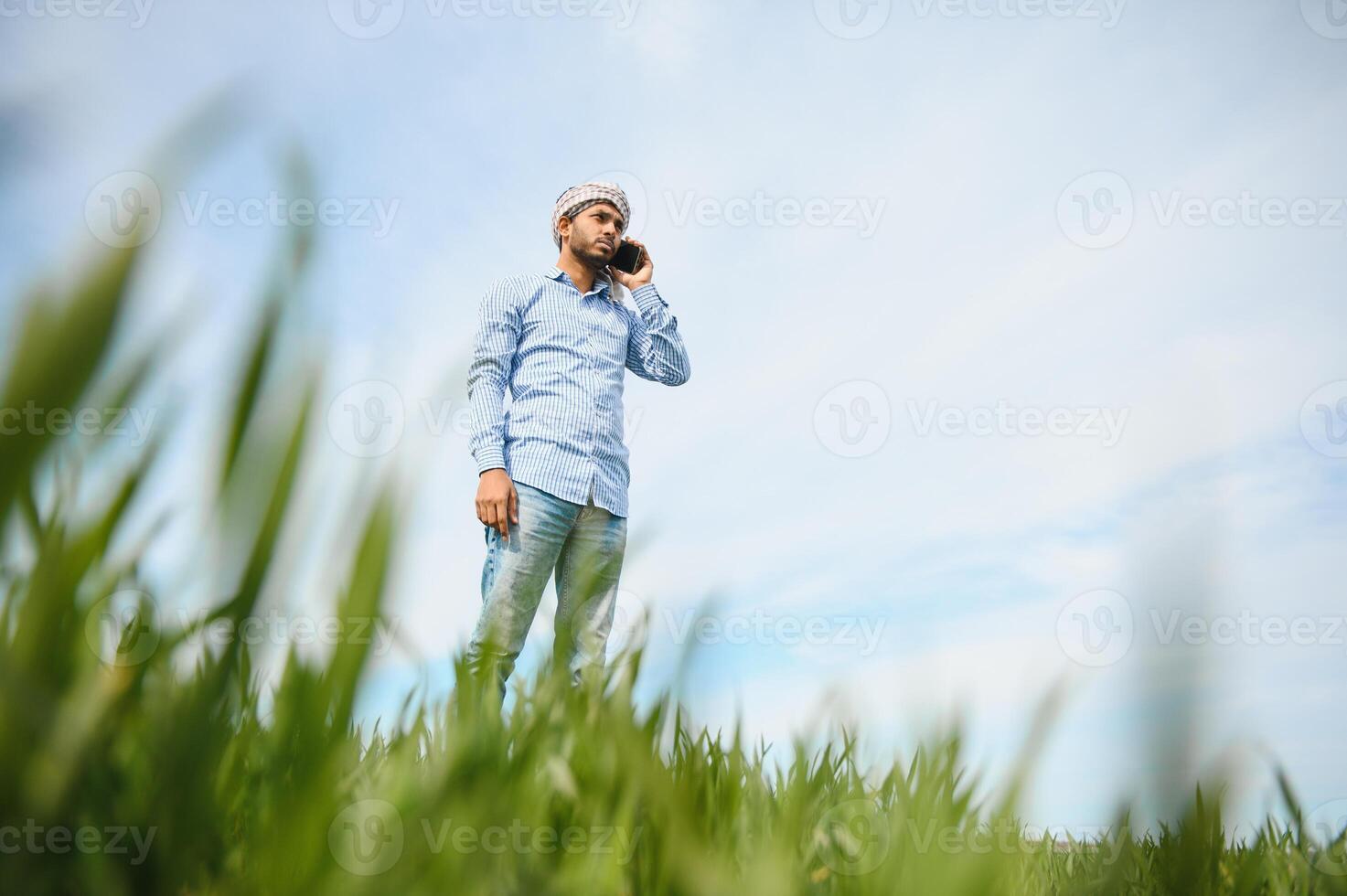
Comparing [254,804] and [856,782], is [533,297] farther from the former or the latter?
[254,804]

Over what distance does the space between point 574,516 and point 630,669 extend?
2.24 metres

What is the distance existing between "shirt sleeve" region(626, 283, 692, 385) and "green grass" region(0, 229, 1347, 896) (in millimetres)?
2946

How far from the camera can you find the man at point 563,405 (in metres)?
3.35

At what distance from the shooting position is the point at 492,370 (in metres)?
3.68

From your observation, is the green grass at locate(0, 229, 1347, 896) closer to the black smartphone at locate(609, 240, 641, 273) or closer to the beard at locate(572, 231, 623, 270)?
the beard at locate(572, 231, 623, 270)

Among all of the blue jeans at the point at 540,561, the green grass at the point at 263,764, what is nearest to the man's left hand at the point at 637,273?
the blue jeans at the point at 540,561

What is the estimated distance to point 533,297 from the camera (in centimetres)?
386

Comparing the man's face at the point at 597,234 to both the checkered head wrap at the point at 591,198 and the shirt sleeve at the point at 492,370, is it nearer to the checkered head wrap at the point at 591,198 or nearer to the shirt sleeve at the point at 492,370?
the checkered head wrap at the point at 591,198

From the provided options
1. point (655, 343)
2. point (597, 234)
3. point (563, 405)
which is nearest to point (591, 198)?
point (597, 234)

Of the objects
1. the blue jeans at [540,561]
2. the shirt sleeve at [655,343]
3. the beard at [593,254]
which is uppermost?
the beard at [593,254]

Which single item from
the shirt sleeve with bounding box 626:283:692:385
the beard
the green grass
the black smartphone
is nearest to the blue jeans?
the shirt sleeve with bounding box 626:283:692:385

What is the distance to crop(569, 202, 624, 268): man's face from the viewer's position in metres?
4.00

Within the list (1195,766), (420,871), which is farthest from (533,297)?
(1195,766)

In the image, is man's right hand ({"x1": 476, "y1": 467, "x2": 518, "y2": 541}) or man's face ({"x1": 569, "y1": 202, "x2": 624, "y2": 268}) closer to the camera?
man's right hand ({"x1": 476, "y1": 467, "x2": 518, "y2": 541})
